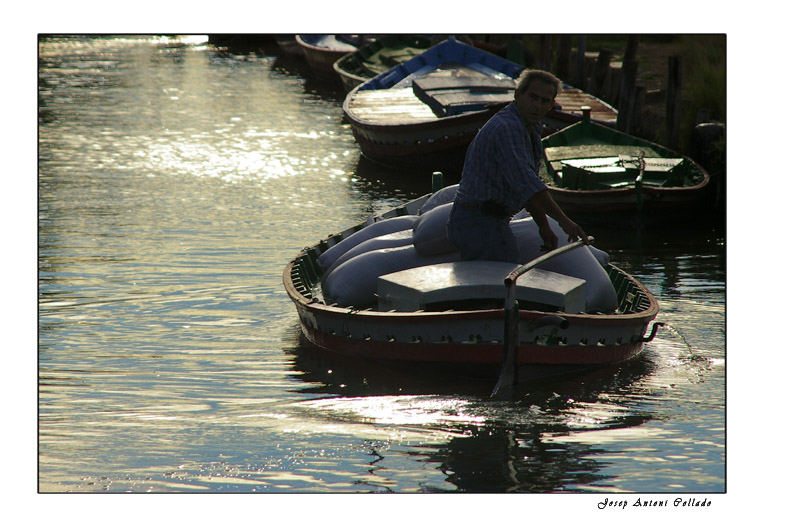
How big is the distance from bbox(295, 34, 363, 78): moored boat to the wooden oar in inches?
1060

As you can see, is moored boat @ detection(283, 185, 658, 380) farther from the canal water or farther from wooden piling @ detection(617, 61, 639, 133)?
wooden piling @ detection(617, 61, 639, 133)

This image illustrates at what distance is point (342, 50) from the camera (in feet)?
117

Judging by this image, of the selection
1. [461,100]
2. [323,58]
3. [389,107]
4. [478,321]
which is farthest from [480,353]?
[323,58]

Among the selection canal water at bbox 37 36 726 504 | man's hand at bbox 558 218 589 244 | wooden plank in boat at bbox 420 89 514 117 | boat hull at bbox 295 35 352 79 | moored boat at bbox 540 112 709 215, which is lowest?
canal water at bbox 37 36 726 504

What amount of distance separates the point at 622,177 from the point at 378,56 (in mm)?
16147

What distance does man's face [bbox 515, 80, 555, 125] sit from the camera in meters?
8.64

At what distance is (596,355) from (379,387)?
6.30ft

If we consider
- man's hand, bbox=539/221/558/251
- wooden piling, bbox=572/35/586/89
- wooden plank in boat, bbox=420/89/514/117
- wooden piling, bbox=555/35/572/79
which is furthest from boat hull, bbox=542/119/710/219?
wooden piling, bbox=555/35/572/79

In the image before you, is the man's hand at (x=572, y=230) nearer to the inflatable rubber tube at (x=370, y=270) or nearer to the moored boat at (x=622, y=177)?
the inflatable rubber tube at (x=370, y=270)

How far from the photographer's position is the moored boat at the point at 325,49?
35.0 m
